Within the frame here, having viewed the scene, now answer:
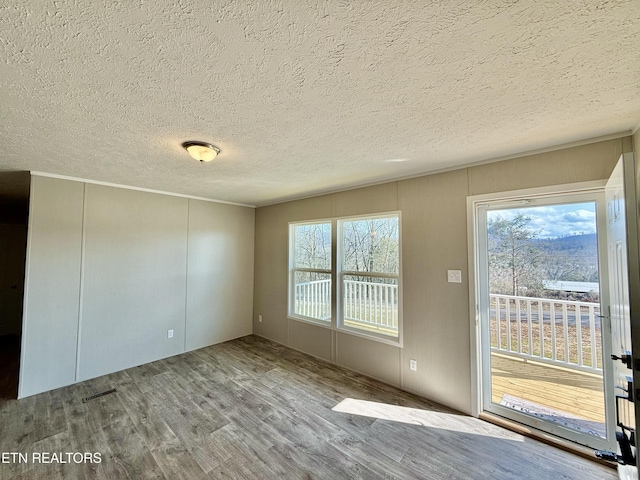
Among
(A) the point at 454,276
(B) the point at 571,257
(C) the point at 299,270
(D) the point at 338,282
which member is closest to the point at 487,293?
(A) the point at 454,276

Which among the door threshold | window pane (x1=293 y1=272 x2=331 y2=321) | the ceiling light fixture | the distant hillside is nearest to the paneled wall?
window pane (x1=293 y1=272 x2=331 y2=321)

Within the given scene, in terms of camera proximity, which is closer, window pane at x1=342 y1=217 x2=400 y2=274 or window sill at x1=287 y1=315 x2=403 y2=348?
window sill at x1=287 y1=315 x2=403 y2=348

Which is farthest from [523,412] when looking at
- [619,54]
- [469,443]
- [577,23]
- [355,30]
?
[355,30]

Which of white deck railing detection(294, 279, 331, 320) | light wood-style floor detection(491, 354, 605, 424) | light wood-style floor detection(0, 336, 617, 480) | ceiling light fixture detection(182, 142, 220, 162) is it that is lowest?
light wood-style floor detection(0, 336, 617, 480)

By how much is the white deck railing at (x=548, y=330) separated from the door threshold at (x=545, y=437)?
63cm

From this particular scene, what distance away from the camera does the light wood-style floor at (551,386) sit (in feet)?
7.36

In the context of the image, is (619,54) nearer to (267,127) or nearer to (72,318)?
(267,127)

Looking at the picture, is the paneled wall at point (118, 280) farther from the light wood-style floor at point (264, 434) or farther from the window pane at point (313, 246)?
the window pane at point (313, 246)

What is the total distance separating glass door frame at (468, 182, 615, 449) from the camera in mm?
1924

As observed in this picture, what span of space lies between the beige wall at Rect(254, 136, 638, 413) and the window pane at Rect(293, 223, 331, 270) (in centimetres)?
51

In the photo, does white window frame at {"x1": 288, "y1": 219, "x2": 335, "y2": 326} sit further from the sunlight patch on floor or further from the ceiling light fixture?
the ceiling light fixture

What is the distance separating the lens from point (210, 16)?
0.90 metres

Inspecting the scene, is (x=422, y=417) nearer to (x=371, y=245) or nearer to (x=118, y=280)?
(x=371, y=245)

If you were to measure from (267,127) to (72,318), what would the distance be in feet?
10.9
